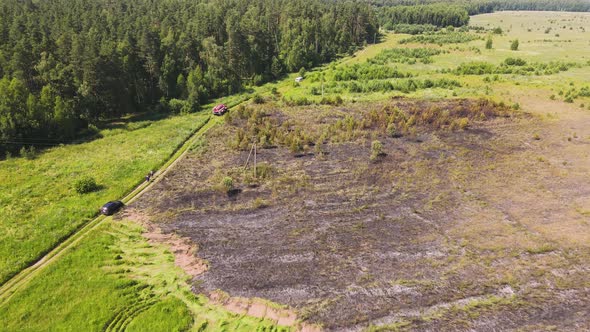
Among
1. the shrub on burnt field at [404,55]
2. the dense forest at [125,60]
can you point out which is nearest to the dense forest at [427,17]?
Result: the shrub on burnt field at [404,55]

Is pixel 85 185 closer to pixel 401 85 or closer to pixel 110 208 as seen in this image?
pixel 110 208

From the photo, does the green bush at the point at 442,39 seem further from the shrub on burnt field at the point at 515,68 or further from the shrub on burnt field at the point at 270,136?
the shrub on burnt field at the point at 270,136

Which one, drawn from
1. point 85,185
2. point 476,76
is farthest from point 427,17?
point 85,185

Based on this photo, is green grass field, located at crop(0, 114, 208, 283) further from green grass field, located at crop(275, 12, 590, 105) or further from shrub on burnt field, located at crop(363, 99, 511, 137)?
green grass field, located at crop(275, 12, 590, 105)

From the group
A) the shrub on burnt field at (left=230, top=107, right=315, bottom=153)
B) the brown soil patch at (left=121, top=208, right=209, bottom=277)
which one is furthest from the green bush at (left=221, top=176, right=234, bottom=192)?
the shrub on burnt field at (left=230, top=107, right=315, bottom=153)

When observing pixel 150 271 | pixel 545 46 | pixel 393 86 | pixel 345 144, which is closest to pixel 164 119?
pixel 345 144

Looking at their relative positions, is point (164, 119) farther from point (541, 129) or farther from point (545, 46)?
point (545, 46)
